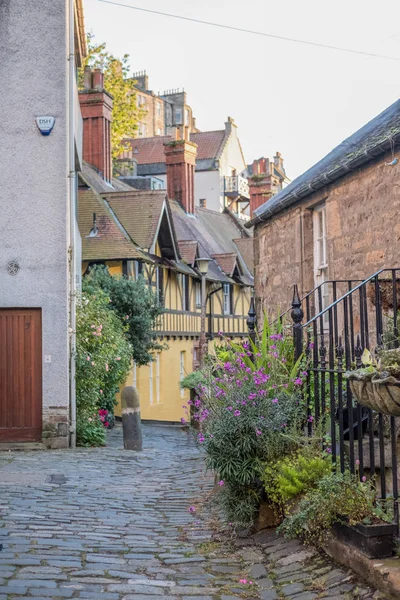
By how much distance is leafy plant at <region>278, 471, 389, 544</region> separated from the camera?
5.46 m

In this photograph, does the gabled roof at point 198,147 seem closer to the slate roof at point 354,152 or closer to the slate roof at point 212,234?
the slate roof at point 212,234

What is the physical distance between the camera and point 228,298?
122ft

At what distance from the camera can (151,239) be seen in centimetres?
2581

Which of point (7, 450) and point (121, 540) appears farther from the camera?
point (7, 450)

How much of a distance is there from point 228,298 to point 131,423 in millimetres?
22473

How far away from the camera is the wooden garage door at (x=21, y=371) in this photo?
47.9 feet

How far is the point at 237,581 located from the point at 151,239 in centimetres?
2054

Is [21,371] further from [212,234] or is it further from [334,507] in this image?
[212,234]

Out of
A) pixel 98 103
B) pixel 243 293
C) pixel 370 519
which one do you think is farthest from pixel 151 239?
pixel 370 519

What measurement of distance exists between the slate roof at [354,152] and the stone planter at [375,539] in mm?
5061

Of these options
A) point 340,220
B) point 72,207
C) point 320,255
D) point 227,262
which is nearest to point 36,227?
point 72,207

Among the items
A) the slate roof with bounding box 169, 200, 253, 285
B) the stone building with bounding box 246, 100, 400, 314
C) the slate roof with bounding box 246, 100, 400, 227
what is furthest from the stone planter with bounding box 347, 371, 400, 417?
the slate roof with bounding box 169, 200, 253, 285

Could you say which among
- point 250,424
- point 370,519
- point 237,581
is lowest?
point 237,581

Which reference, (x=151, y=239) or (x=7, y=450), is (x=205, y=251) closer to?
(x=151, y=239)
